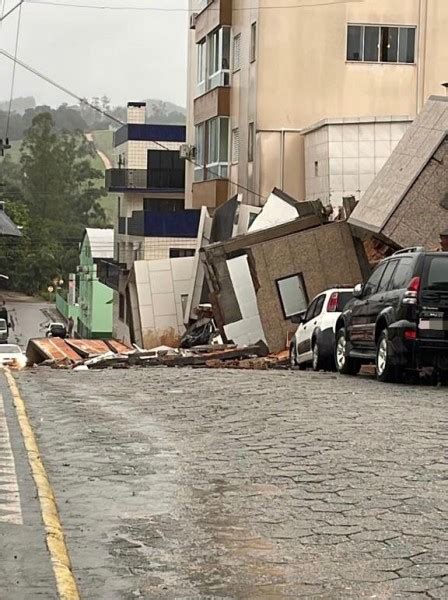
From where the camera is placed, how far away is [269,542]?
25.2ft

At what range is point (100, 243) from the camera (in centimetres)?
8562

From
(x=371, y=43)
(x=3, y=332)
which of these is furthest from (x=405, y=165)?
(x=3, y=332)

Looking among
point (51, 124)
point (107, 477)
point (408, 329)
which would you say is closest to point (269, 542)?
point (107, 477)

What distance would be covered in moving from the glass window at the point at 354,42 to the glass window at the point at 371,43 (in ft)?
A: 0.51

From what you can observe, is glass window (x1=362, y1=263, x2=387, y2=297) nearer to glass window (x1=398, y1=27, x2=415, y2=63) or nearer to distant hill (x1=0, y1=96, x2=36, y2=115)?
glass window (x1=398, y1=27, x2=415, y2=63)

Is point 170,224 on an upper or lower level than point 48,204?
lower

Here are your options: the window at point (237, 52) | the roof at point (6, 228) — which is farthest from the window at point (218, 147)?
the roof at point (6, 228)

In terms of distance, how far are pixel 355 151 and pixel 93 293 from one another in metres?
46.1

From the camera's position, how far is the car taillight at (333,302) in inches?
949

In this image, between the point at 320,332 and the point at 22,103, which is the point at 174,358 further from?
the point at 22,103

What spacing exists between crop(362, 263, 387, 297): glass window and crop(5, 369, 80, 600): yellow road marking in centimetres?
867

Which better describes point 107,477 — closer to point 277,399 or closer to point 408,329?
point 277,399

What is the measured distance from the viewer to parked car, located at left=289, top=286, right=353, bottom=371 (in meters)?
23.4

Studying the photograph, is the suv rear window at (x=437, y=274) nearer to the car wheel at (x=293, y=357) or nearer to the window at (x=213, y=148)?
the car wheel at (x=293, y=357)
